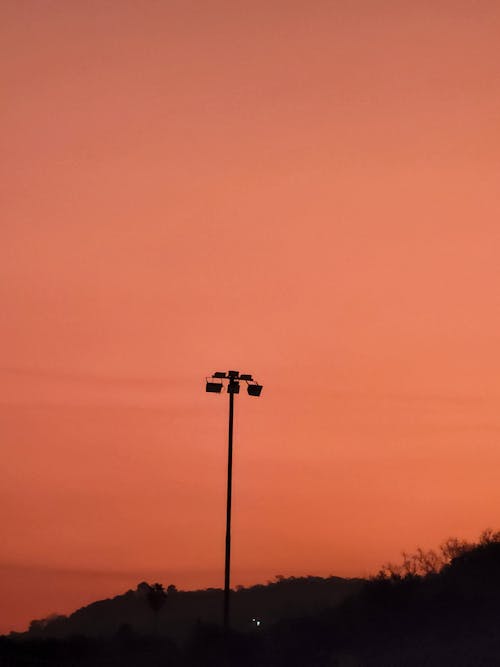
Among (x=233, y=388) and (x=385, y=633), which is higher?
(x=233, y=388)

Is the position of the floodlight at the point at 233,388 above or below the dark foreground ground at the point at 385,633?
above

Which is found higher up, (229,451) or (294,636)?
(229,451)

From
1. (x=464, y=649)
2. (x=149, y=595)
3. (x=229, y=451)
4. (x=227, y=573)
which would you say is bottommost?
(x=464, y=649)

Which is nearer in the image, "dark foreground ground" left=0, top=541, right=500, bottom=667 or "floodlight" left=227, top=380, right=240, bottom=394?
"dark foreground ground" left=0, top=541, right=500, bottom=667

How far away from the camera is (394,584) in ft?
224

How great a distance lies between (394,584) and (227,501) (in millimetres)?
11529

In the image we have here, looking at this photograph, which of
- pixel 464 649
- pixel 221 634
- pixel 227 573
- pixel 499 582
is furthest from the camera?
pixel 221 634

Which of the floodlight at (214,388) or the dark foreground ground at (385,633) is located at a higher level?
the floodlight at (214,388)

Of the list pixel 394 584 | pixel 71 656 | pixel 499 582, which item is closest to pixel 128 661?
pixel 71 656

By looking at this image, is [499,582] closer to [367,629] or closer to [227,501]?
[367,629]

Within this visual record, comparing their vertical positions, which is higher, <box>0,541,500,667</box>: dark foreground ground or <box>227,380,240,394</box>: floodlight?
<box>227,380,240,394</box>: floodlight

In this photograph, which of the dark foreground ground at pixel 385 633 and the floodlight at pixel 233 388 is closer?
the dark foreground ground at pixel 385 633

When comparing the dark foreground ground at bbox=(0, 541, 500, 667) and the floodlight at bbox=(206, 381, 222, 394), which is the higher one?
the floodlight at bbox=(206, 381, 222, 394)

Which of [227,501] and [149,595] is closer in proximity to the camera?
[227,501]
